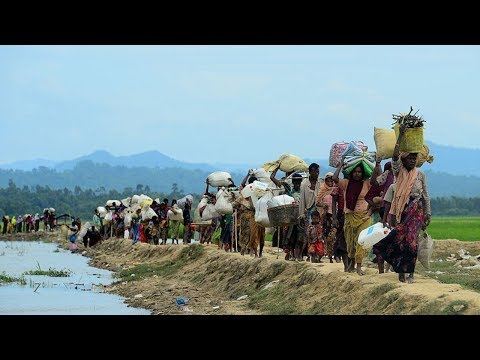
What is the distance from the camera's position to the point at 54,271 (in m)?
27.2

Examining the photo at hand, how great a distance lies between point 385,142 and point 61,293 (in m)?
9.14

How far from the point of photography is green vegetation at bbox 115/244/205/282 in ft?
81.8

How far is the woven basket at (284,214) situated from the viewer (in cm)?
1717

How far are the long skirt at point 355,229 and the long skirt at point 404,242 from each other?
1.07 meters

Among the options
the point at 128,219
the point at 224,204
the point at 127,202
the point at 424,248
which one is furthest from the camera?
the point at 127,202

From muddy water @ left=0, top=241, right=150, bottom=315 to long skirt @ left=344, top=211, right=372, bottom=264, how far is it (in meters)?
4.25

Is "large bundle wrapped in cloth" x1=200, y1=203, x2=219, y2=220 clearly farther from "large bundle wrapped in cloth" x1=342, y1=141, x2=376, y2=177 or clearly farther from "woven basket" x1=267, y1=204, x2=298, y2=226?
"large bundle wrapped in cloth" x1=342, y1=141, x2=376, y2=177

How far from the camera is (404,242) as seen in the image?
12875 mm

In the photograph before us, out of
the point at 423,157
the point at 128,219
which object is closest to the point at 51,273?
the point at 128,219

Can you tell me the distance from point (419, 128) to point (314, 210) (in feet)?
14.3

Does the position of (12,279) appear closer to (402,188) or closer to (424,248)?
(424,248)

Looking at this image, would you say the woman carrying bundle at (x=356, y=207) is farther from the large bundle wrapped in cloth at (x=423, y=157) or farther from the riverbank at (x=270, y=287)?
the large bundle wrapped in cloth at (x=423, y=157)
